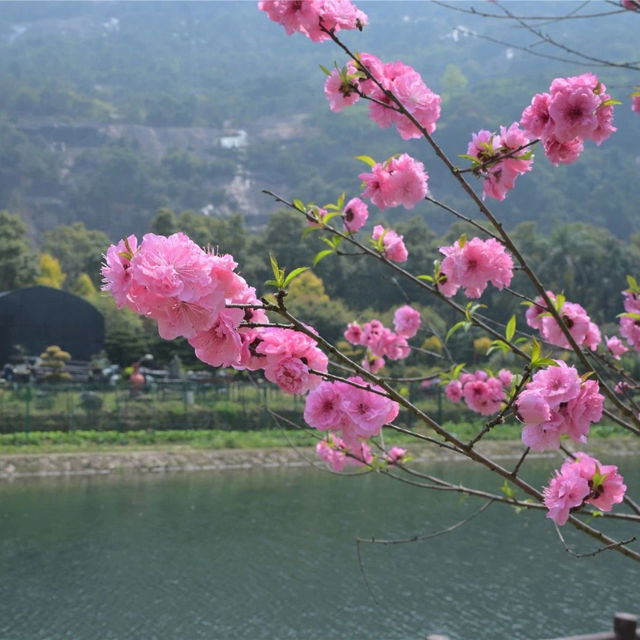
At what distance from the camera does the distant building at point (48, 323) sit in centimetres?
2584

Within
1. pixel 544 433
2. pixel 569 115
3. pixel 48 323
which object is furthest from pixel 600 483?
pixel 48 323

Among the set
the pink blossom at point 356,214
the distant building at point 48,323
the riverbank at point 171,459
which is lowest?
the riverbank at point 171,459

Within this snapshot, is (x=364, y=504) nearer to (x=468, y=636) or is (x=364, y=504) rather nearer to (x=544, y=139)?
(x=468, y=636)

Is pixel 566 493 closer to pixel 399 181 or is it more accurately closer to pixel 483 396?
pixel 399 181

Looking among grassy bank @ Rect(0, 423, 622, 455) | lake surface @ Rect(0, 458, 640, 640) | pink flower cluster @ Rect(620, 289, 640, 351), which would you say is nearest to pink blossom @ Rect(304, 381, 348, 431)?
pink flower cluster @ Rect(620, 289, 640, 351)

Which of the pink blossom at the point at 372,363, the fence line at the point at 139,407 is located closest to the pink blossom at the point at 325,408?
the pink blossom at the point at 372,363

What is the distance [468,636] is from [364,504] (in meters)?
5.75

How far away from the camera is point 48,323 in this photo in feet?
85.2

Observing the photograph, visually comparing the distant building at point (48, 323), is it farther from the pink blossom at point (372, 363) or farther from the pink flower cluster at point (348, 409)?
the pink flower cluster at point (348, 409)

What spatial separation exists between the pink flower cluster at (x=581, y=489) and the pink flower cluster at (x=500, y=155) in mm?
758

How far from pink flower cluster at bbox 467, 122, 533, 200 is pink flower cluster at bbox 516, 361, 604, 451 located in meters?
0.86

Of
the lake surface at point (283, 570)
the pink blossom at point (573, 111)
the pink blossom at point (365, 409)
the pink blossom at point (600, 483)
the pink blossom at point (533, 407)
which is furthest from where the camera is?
the lake surface at point (283, 570)

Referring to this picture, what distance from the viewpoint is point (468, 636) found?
6.88 m

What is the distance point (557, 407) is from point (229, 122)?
387ft
